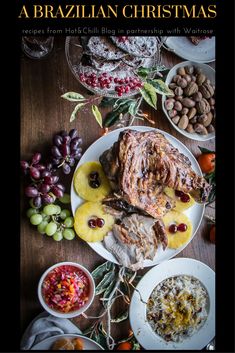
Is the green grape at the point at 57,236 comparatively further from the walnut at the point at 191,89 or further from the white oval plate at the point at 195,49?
the white oval plate at the point at 195,49

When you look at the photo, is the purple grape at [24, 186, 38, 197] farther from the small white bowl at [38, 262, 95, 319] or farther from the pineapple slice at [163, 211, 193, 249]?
the pineapple slice at [163, 211, 193, 249]

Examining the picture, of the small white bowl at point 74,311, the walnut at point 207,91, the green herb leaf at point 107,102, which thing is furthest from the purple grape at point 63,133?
the walnut at point 207,91

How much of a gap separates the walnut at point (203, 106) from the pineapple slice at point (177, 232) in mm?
472

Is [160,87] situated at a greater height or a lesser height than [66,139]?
greater

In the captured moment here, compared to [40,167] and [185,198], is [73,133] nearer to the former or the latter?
[40,167]

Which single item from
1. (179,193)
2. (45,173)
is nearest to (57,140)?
(45,173)

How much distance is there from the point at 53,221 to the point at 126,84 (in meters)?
0.67

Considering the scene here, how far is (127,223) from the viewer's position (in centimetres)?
197

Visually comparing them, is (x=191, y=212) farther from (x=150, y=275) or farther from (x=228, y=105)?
(x=228, y=105)

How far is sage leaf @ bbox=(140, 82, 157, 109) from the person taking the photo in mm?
2049

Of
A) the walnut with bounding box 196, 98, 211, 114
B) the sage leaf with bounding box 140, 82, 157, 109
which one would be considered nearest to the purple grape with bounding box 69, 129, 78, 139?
the sage leaf with bounding box 140, 82, 157, 109

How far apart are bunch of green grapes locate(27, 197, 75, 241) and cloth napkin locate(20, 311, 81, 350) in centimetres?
34

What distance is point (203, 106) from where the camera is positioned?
2.08 metres

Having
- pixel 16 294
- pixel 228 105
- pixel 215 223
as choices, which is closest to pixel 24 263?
pixel 16 294
